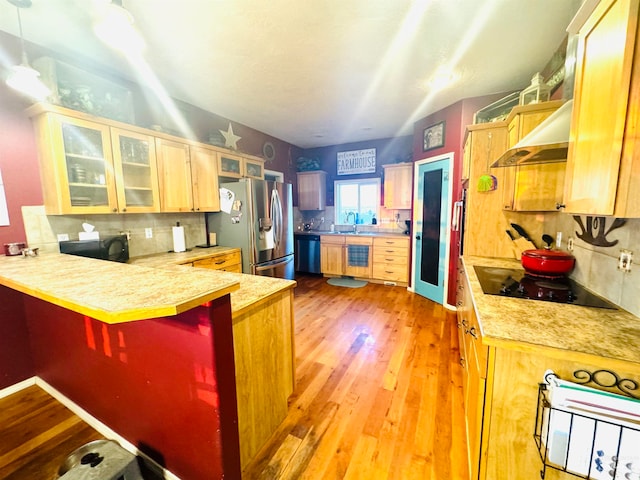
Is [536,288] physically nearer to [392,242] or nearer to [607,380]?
[607,380]

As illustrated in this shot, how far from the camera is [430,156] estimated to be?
12.3 feet

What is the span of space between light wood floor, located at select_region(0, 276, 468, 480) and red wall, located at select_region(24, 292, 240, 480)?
307mm

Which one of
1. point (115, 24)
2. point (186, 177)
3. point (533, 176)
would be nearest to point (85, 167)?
point (186, 177)

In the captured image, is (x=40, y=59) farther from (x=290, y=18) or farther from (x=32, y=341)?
A: (x=32, y=341)

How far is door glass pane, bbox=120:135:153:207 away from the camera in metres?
2.43

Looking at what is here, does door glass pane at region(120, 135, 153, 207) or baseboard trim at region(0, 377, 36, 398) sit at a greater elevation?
door glass pane at region(120, 135, 153, 207)

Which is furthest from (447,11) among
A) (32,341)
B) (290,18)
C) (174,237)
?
(32,341)

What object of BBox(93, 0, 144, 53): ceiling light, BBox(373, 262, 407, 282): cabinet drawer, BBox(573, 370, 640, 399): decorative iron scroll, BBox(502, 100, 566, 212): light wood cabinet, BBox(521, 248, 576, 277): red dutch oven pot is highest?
BBox(93, 0, 144, 53): ceiling light

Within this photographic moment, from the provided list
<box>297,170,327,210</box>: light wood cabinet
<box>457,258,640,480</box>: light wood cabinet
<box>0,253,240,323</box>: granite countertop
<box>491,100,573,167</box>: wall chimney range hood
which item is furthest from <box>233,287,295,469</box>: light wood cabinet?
<box>297,170,327,210</box>: light wood cabinet

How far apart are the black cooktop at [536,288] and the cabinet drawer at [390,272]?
248 centimetres

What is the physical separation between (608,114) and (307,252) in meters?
4.57

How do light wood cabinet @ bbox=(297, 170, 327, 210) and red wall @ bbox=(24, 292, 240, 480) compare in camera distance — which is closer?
red wall @ bbox=(24, 292, 240, 480)

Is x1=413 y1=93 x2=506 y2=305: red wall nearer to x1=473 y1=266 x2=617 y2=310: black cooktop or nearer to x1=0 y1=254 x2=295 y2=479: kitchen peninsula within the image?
x1=473 y1=266 x2=617 y2=310: black cooktop

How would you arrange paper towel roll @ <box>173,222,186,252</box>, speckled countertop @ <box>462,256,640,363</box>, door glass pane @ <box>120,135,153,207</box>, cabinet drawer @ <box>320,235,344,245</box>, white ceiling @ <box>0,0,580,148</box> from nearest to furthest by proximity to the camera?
speckled countertop @ <box>462,256,640,363</box> < white ceiling @ <box>0,0,580,148</box> < door glass pane @ <box>120,135,153,207</box> < paper towel roll @ <box>173,222,186,252</box> < cabinet drawer @ <box>320,235,344,245</box>
